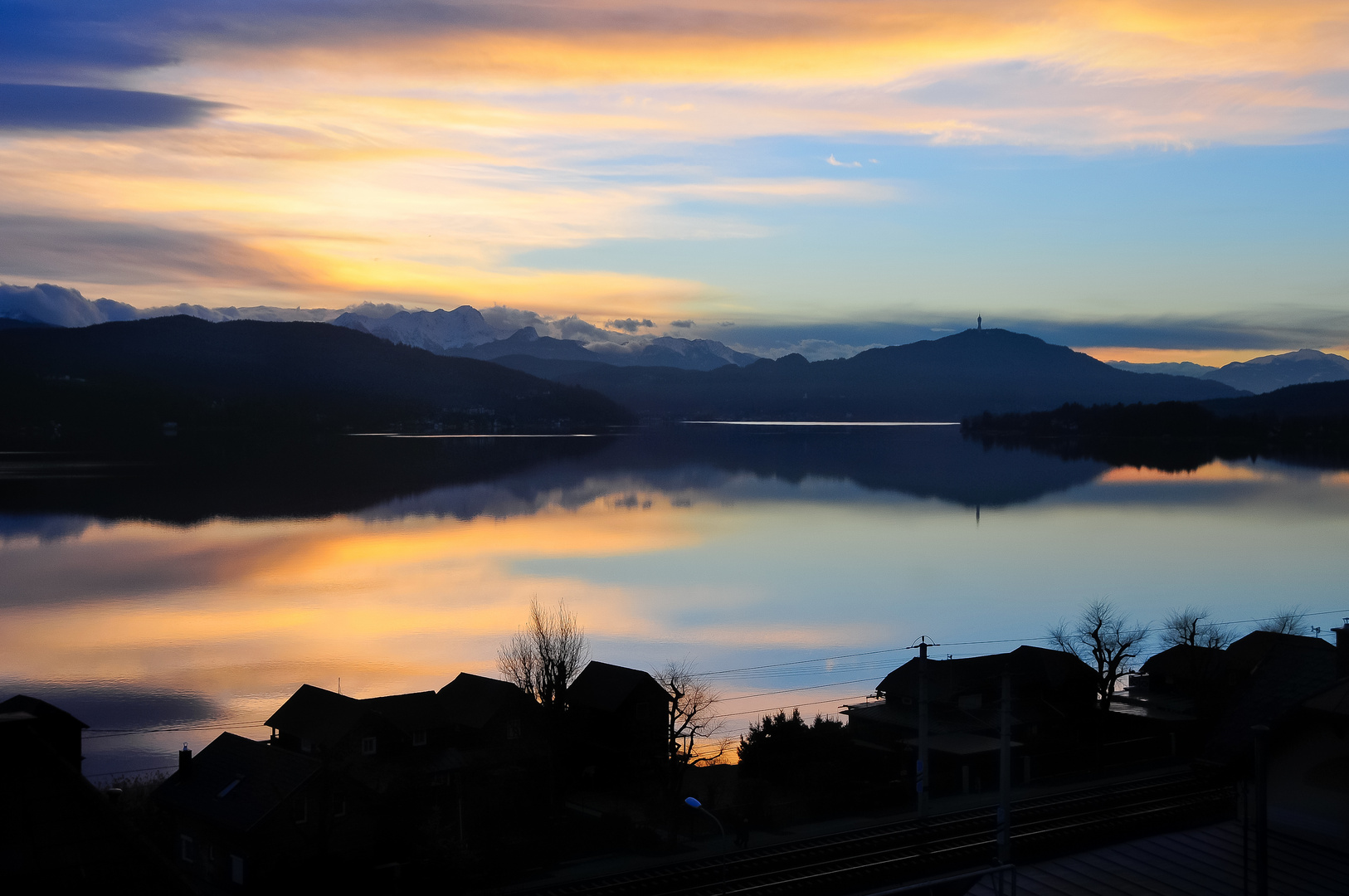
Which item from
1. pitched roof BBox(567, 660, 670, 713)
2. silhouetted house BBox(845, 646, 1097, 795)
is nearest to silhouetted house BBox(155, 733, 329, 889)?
pitched roof BBox(567, 660, 670, 713)

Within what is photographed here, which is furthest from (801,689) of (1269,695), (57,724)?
(1269,695)

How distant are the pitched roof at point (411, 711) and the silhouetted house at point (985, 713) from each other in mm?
8763

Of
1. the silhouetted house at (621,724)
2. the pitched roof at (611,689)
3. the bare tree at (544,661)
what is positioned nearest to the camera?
the silhouetted house at (621,724)

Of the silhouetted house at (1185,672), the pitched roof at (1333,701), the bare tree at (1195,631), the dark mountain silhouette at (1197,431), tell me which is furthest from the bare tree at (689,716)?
the dark mountain silhouette at (1197,431)

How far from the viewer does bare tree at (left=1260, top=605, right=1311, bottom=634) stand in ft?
107

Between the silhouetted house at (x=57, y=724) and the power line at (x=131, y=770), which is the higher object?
the silhouetted house at (x=57, y=724)

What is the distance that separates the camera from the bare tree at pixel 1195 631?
3108 cm

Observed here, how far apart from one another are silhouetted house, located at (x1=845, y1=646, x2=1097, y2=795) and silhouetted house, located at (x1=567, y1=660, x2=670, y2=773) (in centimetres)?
447

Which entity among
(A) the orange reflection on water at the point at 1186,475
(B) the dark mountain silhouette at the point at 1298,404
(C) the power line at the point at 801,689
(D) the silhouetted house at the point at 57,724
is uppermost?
(B) the dark mountain silhouette at the point at 1298,404

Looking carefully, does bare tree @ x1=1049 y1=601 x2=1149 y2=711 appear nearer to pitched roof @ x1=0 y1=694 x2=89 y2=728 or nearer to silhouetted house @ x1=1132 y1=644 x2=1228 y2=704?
silhouetted house @ x1=1132 y1=644 x2=1228 y2=704

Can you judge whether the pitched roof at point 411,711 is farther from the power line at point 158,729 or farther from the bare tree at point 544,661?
the power line at point 158,729

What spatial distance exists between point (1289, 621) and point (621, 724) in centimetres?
2427

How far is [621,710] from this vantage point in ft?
70.1

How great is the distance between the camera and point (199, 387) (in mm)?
159875
